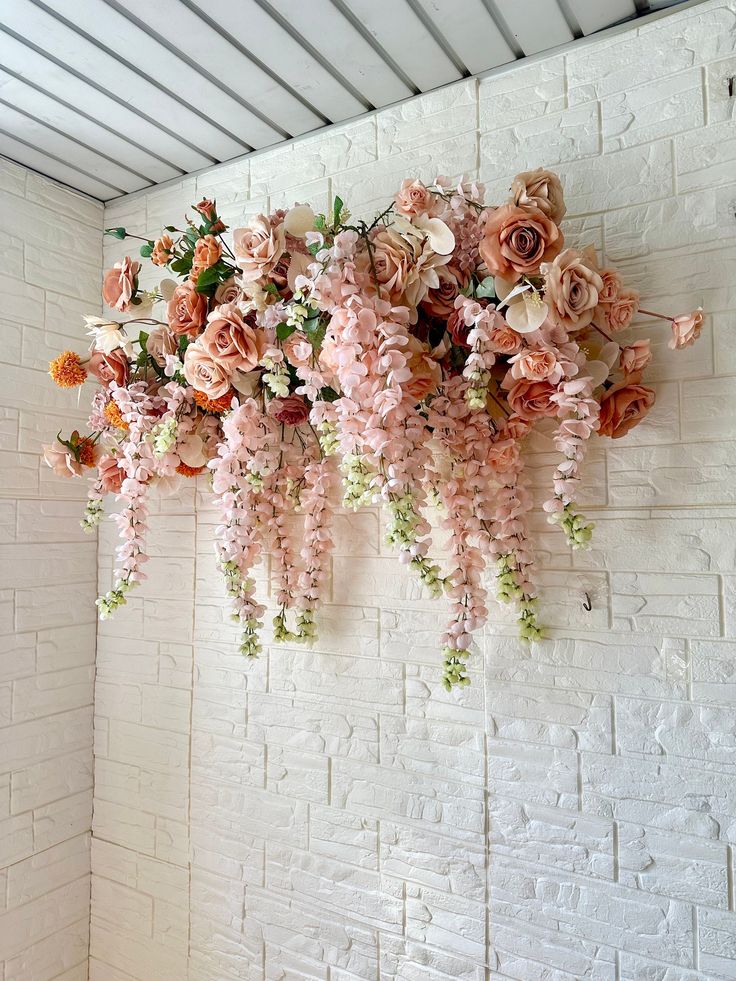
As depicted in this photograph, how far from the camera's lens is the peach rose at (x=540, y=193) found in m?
1.04

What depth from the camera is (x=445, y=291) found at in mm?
1166

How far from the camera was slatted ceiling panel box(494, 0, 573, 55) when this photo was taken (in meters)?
1.13

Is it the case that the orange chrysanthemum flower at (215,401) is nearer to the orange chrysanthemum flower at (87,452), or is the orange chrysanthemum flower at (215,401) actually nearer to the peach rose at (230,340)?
the peach rose at (230,340)

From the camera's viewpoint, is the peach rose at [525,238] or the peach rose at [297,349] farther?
the peach rose at [297,349]

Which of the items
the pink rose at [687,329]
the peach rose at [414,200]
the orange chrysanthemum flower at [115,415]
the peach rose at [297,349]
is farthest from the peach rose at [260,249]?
the pink rose at [687,329]

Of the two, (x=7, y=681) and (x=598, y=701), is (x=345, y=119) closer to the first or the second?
(x=598, y=701)

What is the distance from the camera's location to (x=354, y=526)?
56.2 inches

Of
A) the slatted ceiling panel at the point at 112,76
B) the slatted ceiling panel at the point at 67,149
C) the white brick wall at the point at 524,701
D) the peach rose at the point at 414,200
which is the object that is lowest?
the white brick wall at the point at 524,701

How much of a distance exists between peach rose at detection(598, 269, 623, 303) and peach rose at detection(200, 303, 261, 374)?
0.58 metres

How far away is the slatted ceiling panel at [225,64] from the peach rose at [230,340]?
47 cm

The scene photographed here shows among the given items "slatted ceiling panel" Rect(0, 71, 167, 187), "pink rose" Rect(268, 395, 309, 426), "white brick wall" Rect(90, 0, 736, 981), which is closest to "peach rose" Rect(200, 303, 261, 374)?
"pink rose" Rect(268, 395, 309, 426)

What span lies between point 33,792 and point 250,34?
5.57 feet

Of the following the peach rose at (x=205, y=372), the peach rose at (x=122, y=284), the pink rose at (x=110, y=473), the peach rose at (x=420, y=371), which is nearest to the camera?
the peach rose at (x=420, y=371)

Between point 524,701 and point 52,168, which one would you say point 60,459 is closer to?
point 52,168
